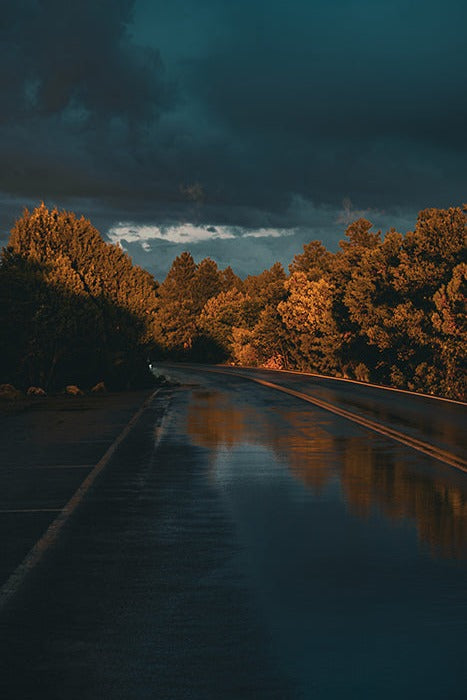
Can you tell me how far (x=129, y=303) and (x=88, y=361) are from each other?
298 centimetres

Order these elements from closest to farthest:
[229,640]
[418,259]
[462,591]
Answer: [229,640]
[462,591]
[418,259]

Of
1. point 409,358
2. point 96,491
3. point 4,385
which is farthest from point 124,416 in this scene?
point 409,358

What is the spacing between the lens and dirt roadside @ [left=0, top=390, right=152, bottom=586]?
9703 mm

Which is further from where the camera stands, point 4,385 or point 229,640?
point 4,385

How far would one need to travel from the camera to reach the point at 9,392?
3231 cm

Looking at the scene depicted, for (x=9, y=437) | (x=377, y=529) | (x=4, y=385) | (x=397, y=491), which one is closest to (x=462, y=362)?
(x=4, y=385)

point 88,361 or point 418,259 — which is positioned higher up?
point 418,259

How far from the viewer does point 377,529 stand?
9.43m

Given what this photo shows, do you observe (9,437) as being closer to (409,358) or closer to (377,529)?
(377,529)

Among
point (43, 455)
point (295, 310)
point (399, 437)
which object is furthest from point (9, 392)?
point (295, 310)

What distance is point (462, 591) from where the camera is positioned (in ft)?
22.8

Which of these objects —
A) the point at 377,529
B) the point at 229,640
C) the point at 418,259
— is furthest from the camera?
the point at 418,259

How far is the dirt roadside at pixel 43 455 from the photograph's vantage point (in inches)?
382

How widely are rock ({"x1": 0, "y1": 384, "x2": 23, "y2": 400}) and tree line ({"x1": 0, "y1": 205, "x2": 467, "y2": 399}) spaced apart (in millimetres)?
1796
